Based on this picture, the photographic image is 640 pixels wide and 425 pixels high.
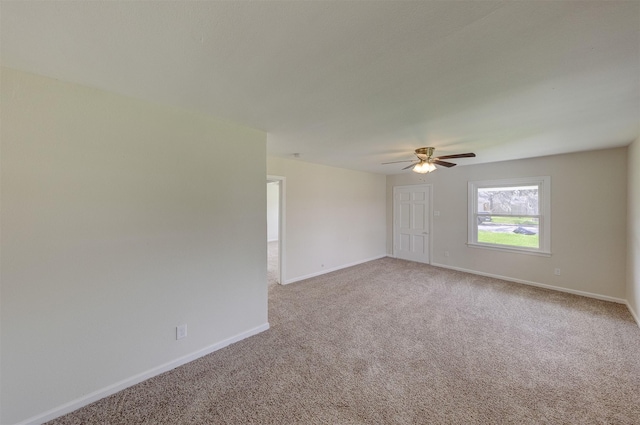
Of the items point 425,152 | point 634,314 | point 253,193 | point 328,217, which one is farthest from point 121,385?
point 634,314

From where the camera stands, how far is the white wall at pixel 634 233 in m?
2.90

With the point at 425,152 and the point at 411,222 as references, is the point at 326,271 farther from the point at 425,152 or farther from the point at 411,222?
the point at 425,152

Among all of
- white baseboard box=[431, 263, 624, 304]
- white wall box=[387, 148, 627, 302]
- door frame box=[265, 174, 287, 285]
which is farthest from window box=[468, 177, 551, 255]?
door frame box=[265, 174, 287, 285]

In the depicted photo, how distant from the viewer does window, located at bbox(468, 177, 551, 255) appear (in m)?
4.20

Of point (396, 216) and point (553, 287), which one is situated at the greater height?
point (396, 216)

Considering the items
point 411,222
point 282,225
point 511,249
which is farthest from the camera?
point 411,222

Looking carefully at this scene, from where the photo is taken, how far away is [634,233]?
3041 millimetres

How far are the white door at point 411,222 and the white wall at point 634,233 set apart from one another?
294 centimetres

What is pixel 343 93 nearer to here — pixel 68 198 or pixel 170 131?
pixel 170 131

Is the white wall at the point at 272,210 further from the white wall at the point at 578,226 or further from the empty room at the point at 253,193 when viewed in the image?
the white wall at the point at 578,226

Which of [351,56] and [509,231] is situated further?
[509,231]

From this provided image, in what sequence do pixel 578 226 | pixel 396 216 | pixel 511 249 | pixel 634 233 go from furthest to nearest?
1. pixel 396 216
2. pixel 511 249
3. pixel 578 226
4. pixel 634 233

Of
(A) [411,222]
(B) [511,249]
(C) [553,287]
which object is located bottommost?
(C) [553,287]

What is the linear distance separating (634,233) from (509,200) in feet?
5.46
